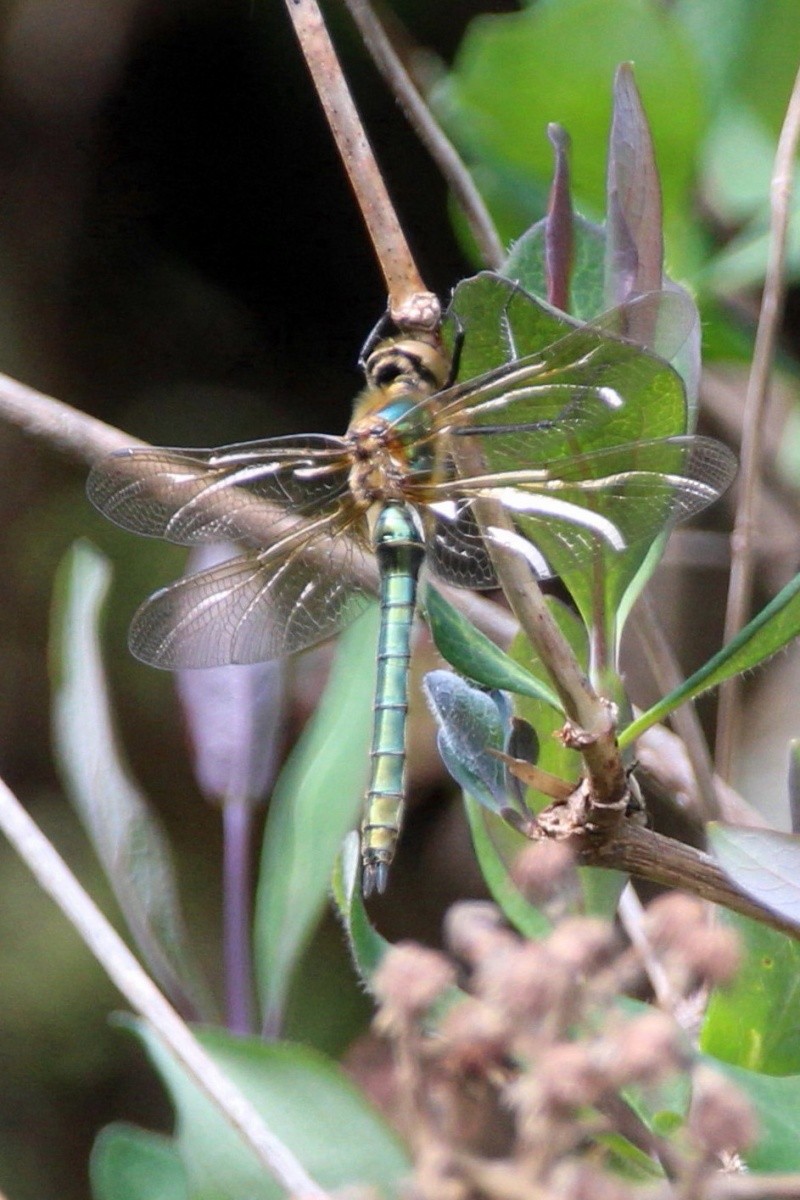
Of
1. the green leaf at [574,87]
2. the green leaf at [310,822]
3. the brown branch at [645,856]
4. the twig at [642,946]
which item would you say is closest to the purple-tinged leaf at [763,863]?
the brown branch at [645,856]

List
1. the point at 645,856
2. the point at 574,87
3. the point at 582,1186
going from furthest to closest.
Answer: the point at 574,87 → the point at 645,856 → the point at 582,1186

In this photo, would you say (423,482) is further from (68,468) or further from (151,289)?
(151,289)

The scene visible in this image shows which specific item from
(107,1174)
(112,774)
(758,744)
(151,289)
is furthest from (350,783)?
(151,289)

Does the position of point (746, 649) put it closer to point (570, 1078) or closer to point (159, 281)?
point (570, 1078)

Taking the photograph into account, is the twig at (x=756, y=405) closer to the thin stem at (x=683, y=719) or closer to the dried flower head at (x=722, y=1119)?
the thin stem at (x=683, y=719)

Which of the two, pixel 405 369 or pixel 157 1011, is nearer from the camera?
pixel 157 1011

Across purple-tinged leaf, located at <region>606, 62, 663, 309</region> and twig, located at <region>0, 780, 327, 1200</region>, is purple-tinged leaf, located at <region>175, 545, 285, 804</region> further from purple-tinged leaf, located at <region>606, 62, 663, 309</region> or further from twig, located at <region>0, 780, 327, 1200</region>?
purple-tinged leaf, located at <region>606, 62, 663, 309</region>

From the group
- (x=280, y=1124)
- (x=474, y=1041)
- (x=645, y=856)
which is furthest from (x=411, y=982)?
(x=280, y=1124)
